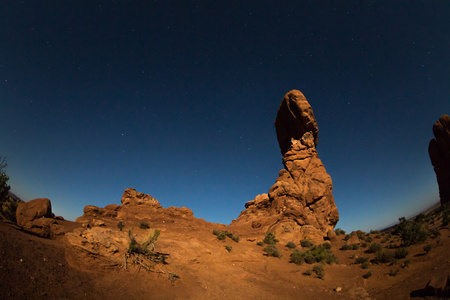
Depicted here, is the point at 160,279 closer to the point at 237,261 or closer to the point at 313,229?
the point at 237,261

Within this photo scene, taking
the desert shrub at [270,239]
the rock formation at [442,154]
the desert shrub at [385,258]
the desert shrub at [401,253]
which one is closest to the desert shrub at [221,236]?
the desert shrub at [270,239]

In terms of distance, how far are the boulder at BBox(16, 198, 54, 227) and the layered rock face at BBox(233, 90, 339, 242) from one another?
61.0ft

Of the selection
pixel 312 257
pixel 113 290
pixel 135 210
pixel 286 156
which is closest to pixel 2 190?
pixel 135 210

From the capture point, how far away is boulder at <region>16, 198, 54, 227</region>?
929 centimetres

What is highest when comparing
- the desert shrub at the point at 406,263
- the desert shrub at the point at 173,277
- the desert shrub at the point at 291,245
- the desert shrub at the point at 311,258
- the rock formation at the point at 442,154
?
the rock formation at the point at 442,154

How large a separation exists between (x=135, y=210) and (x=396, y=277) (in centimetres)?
2103

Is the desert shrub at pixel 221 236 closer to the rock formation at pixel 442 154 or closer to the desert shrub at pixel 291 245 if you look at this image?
the desert shrub at pixel 291 245

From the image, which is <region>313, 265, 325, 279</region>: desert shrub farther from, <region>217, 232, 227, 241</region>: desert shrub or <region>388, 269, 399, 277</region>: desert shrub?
<region>217, 232, 227, 241</region>: desert shrub

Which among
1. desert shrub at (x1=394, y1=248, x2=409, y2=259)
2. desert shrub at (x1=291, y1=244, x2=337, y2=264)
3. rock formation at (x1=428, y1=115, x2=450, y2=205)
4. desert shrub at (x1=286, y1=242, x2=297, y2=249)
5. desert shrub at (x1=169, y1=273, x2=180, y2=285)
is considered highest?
rock formation at (x1=428, y1=115, x2=450, y2=205)

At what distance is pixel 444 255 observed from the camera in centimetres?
1060

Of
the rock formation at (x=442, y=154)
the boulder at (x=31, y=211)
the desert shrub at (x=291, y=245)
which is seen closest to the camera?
the boulder at (x=31, y=211)

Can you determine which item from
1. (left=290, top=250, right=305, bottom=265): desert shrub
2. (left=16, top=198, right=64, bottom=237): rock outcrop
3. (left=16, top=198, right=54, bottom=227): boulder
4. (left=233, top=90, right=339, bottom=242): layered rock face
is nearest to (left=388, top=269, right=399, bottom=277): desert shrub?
(left=290, top=250, right=305, bottom=265): desert shrub

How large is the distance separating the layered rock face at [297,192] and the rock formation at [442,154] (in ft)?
143

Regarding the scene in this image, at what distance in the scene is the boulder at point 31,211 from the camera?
30.5ft
